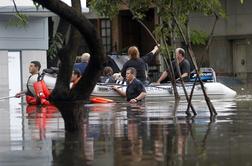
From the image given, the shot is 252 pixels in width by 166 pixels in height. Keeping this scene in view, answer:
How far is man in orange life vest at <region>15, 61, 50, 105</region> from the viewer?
1978cm

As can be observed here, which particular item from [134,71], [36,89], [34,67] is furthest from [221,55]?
[36,89]

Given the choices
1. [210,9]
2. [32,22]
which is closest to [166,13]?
[210,9]

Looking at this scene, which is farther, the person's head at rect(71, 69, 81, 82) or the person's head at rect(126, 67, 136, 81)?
the person's head at rect(71, 69, 81, 82)

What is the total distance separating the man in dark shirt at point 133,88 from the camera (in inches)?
758

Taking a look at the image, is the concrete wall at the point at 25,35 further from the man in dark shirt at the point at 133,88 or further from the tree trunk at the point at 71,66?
the tree trunk at the point at 71,66

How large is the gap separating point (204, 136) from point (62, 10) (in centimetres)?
261

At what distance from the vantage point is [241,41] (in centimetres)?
4303

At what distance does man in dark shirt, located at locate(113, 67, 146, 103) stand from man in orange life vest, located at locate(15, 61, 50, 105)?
6.64ft

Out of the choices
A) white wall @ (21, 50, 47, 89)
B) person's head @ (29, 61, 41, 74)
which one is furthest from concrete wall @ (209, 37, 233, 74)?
person's head @ (29, 61, 41, 74)

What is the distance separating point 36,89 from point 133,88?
242 centimetres

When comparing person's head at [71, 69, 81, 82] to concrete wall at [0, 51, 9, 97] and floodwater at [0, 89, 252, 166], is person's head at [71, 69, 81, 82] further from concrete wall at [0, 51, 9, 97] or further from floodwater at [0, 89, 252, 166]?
concrete wall at [0, 51, 9, 97]

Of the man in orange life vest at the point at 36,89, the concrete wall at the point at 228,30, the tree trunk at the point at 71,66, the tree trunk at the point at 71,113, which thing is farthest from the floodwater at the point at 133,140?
the concrete wall at the point at 228,30

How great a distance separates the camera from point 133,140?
410 inches

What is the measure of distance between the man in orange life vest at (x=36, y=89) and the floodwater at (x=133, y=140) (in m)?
4.21
